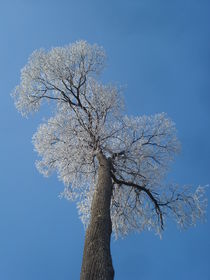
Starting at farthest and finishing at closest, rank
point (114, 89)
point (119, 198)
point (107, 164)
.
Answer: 1. point (114, 89)
2. point (119, 198)
3. point (107, 164)

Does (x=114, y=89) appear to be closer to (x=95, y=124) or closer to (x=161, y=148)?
(x=95, y=124)

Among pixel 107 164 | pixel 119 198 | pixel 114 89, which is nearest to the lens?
pixel 107 164

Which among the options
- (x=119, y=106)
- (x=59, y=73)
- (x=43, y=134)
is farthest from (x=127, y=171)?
(x=59, y=73)

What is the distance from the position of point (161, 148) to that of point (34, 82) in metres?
4.24

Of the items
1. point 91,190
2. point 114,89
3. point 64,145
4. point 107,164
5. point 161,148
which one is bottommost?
point 107,164

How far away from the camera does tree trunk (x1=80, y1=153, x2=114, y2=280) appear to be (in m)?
4.15

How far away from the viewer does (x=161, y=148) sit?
1035cm

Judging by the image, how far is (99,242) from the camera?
15.6ft

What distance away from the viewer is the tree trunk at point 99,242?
4.15 meters

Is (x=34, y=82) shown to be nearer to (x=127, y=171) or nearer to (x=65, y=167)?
(x=65, y=167)

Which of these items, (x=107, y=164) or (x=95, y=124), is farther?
(x=95, y=124)

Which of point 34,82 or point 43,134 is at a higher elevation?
point 34,82

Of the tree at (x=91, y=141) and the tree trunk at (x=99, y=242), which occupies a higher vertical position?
the tree at (x=91, y=141)

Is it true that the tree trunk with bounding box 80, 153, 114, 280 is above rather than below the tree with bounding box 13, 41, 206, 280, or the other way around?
below
